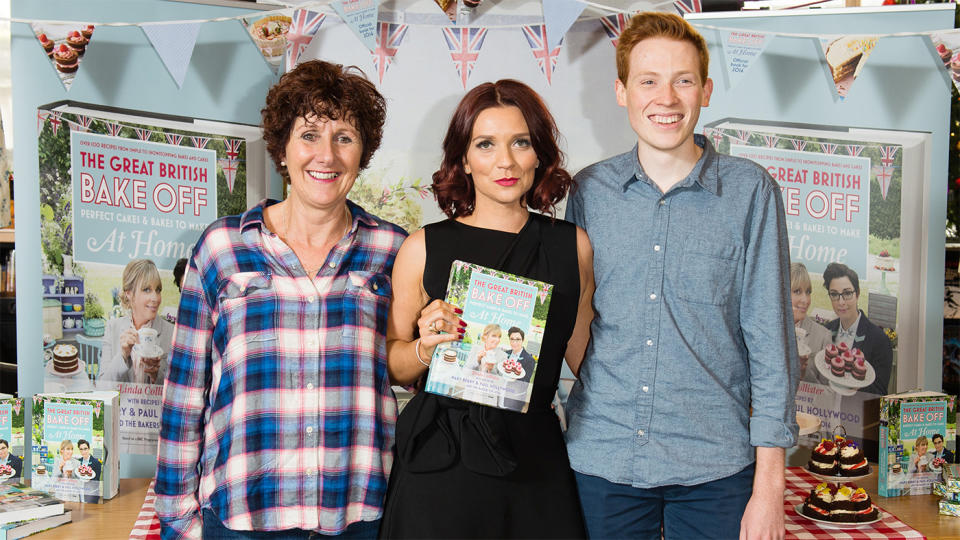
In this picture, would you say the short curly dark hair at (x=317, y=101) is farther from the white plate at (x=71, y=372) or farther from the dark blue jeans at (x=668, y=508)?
the white plate at (x=71, y=372)

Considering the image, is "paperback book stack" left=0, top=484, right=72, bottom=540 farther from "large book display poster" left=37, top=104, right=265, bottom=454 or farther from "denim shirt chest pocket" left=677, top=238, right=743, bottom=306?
"denim shirt chest pocket" left=677, top=238, right=743, bottom=306

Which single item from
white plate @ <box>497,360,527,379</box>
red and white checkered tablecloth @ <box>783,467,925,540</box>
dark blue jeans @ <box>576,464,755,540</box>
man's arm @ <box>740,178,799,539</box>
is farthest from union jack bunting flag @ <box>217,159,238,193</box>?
red and white checkered tablecloth @ <box>783,467,925,540</box>

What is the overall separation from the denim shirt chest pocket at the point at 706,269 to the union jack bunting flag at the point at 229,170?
6.73 feet

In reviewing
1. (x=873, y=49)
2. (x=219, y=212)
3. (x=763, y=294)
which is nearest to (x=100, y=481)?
(x=219, y=212)

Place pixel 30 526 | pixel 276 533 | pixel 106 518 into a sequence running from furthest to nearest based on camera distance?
pixel 106 518, pixel 30 526, pixel 276 533

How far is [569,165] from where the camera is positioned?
136 inches

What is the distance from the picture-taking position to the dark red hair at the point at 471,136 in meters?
2.01

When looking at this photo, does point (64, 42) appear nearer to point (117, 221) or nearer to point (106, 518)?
point (117, 221)

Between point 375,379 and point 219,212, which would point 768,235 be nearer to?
point 375,379

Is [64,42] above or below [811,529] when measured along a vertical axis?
above

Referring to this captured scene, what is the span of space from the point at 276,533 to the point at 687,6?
277 centimetres

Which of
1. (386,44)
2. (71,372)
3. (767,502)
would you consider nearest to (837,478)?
(767,502)

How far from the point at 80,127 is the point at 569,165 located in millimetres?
2039

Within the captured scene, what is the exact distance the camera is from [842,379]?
3.48 m
